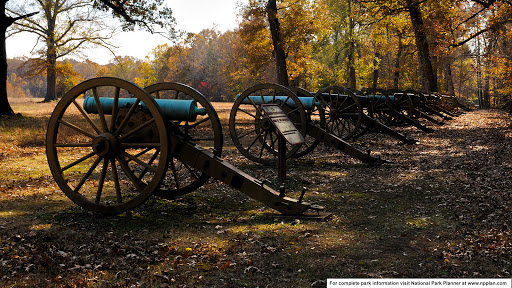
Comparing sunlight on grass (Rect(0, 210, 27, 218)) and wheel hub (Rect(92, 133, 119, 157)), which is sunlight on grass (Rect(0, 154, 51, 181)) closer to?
sunlight on grass (Rect(0, 210, 27, 218))

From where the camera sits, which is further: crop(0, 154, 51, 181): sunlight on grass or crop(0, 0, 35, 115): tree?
crop(0, 0, 35, 115): tree

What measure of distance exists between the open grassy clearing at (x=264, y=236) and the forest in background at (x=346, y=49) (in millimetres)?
14345

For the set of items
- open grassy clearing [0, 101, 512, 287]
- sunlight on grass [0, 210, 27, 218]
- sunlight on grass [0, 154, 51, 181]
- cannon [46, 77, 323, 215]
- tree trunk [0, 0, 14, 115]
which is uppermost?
tree trunk [0, 0, 14, 115]

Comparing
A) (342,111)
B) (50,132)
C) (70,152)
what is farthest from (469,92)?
(50,132)

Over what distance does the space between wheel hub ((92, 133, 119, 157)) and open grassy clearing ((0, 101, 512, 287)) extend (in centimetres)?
87

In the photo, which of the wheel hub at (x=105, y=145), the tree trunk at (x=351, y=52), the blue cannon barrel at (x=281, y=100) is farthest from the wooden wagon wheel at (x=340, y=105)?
the tree trunk at (x=351, y=52)

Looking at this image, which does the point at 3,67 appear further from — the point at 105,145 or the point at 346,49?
the point at 346,49

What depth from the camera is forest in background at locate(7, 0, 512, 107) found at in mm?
22625

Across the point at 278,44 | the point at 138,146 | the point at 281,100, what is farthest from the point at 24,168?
the point at 278,44

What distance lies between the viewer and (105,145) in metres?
5.73

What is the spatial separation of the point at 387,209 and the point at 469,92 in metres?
79.1

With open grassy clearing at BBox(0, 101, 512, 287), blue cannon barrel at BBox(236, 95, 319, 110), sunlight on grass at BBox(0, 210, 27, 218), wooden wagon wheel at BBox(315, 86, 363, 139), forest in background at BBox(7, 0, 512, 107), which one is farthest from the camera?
forest in background at BBox(7, 0, 512, 107)

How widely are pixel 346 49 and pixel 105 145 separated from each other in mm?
34196

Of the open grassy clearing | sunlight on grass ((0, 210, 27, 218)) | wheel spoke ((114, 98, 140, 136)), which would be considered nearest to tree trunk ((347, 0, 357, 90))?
the open grassy clearing
